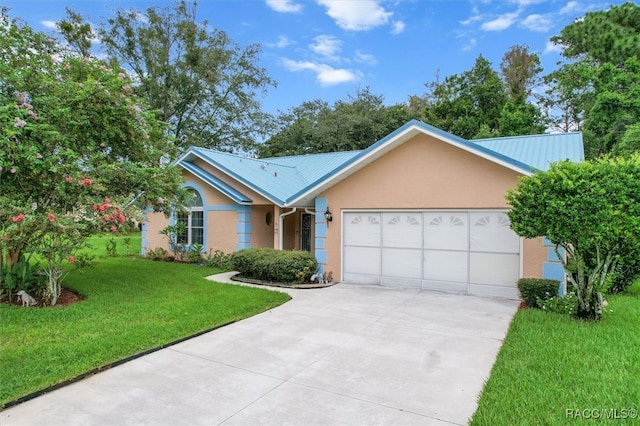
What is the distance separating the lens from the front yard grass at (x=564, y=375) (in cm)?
392

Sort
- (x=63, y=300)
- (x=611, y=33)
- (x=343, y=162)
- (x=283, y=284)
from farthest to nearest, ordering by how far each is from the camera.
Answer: (x=611, y=33)
(x=343, y=162)
(x=283, y=284)
(x=63, y=300)

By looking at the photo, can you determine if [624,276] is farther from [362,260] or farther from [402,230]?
[362,260]

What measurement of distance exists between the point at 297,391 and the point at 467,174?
7.44 m

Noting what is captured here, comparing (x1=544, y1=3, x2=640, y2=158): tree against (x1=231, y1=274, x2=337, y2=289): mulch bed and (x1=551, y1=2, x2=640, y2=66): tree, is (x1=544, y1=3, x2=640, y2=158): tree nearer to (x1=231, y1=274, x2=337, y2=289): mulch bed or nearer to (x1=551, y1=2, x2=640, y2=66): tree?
Answer: (x1=551, y1=2, x2=640, y2=66): tree

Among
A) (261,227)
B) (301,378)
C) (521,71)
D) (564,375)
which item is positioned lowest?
(301,378)

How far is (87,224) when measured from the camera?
7906 millimetres

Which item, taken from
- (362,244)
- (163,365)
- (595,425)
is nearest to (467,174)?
(362,244)

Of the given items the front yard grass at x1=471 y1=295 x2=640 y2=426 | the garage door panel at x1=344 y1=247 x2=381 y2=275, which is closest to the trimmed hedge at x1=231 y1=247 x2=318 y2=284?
the garage door panel at x1=344 y1=247 x2=381 y2=275

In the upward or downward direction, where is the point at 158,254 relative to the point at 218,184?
downward

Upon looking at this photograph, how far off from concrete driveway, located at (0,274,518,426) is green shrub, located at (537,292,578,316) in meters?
1.05

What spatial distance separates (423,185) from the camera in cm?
1052

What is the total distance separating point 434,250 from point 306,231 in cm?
634

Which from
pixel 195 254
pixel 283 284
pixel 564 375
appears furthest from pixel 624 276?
pixel 195 254

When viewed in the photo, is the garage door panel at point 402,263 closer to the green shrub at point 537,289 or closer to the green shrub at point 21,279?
the green shrub at point 537,289
